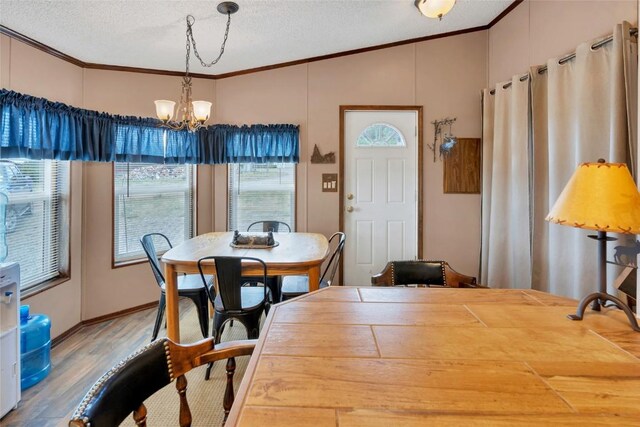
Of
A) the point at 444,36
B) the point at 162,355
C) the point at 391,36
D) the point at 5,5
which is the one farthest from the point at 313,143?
the point at 162,355

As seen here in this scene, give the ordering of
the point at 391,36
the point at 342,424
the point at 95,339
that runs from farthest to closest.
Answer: the point at 391,36
the point at 95,339
the point at 342,424

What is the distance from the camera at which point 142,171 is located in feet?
11.7

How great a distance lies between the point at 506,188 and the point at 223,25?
2768mm

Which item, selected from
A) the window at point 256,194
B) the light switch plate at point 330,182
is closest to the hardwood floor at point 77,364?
the window at point 256,194

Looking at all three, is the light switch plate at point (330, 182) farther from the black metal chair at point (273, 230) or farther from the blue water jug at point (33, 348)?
the blue water jug at point (33, 348)

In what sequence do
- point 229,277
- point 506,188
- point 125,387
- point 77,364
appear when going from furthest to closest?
point 506,188, point 77,364, point 229,277, point 125,387

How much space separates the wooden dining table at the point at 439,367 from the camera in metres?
0.68

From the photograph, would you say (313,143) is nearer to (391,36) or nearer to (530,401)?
(391,36)

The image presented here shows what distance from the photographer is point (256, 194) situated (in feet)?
13.0

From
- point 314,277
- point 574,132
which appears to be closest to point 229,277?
point 314,277

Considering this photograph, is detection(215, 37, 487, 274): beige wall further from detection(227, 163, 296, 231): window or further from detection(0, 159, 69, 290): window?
detection(0, 159, 69, 290): window

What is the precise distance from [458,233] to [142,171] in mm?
3314

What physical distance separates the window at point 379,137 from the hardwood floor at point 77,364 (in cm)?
249

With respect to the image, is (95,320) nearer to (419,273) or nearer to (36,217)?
(36,217)
